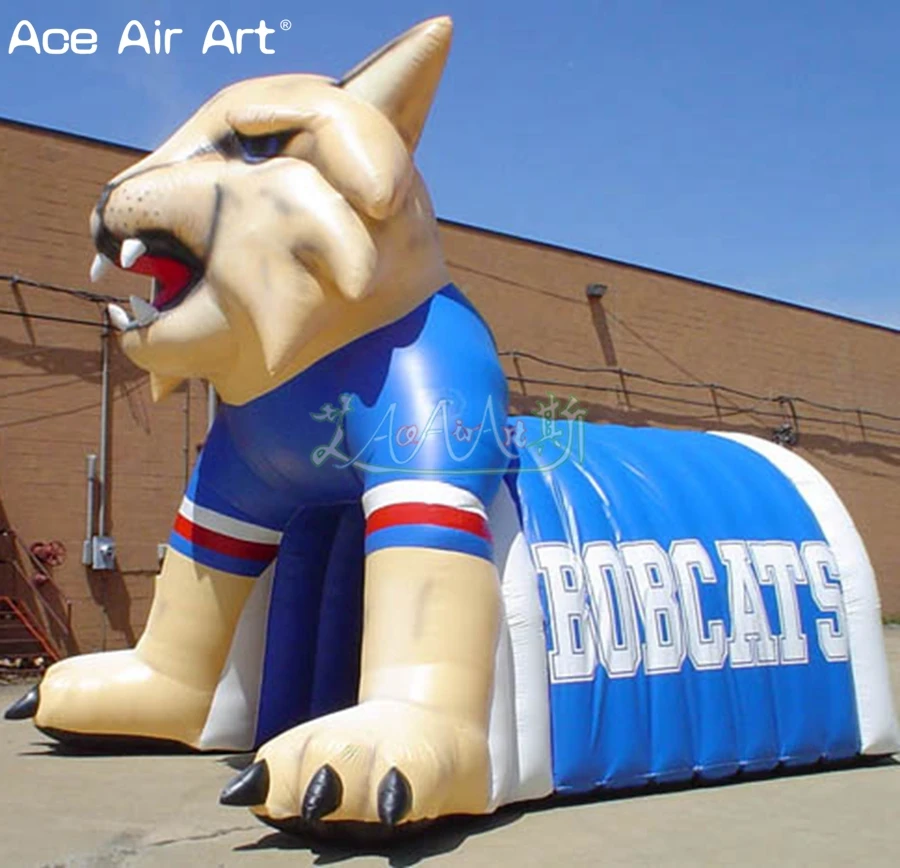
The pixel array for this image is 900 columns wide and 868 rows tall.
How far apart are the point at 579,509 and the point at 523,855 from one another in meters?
1.73

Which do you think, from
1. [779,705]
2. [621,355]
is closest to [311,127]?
[779,705]

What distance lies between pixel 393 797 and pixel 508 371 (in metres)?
9.95

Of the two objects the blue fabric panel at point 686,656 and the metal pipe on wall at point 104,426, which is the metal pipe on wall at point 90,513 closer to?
the metal pipe on wall at point 104,426

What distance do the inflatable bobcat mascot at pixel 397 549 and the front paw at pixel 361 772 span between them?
0.01 m

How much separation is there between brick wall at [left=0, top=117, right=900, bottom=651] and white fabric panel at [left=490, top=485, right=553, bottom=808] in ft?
20.6

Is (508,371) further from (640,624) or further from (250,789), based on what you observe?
(250,789)

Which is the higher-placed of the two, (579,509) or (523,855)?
(579,509)

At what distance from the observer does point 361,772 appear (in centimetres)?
421

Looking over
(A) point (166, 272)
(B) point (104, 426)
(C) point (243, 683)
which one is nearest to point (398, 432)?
(A) point (166, 272)

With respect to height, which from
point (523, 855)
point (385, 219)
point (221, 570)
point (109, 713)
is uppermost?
point (385, 219)

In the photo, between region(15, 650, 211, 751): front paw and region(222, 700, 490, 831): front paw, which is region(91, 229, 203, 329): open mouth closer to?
region(15, 650, 211, 751): front paw

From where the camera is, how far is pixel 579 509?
570cm

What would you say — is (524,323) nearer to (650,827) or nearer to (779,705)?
(779,705)

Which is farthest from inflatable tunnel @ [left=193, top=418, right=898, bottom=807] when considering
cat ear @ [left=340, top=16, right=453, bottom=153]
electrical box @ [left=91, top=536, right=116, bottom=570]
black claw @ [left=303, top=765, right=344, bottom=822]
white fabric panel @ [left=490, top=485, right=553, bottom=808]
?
electrical box @ [left=91, top=536, right=116, bottom=570]
